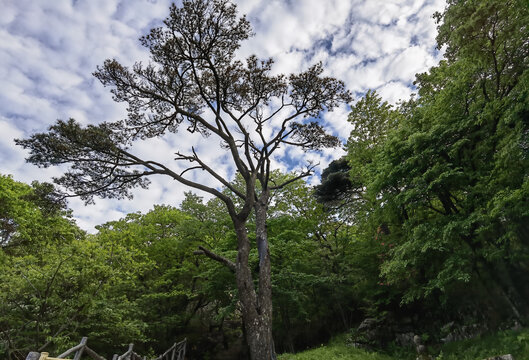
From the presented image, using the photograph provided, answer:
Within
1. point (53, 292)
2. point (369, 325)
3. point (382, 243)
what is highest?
point (382, 243)

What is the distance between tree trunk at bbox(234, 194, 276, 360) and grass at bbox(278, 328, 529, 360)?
12.2 feet

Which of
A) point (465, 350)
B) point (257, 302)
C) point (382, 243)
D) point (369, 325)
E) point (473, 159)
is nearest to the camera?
point (257, 302)

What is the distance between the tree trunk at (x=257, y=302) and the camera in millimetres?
6340

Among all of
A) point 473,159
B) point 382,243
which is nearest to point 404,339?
point 382,243

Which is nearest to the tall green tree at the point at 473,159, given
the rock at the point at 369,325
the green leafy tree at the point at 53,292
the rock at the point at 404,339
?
the rock at the point at 404,339

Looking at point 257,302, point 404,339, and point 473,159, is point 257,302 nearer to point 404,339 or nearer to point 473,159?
point 473,159

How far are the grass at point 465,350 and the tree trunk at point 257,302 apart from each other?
146 inches

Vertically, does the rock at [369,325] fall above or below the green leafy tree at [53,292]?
below

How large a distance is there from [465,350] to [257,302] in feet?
22.3

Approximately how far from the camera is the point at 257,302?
6.96 metres

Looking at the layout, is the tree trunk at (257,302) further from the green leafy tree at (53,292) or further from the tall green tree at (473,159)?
the green leafy tree at (53,292)

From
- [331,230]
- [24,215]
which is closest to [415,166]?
[331,230]

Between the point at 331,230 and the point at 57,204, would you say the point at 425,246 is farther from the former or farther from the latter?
the point at 57,204

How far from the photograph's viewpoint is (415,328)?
1080 cm
